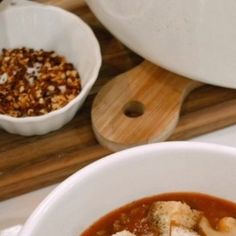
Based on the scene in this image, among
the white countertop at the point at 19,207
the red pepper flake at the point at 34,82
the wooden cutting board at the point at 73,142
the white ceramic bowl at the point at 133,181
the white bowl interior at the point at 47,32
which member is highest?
the white ceramic bowl at the point at 133,181

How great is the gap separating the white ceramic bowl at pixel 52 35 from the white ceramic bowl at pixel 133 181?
0.76 feet

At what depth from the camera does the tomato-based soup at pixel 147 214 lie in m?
0.75

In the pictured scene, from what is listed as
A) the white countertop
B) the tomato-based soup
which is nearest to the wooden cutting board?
the white countertop

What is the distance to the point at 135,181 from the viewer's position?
0.78 meters

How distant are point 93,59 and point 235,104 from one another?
9.2 inches

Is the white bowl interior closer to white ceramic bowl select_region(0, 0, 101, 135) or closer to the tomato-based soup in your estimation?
white ceramic bowl select_region(0, 0, 101, 135)

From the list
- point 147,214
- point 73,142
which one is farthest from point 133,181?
point 73,142

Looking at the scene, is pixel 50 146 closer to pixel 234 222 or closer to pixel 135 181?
pixel 135 181

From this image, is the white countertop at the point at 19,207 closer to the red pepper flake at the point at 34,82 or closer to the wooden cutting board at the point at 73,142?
the wooden cutting board at the point at 73,142

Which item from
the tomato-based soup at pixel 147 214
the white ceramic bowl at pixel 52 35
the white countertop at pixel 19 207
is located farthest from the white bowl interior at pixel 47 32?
the tomato-based soup at pixel 147 214

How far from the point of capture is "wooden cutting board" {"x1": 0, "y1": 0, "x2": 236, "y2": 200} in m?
0.93

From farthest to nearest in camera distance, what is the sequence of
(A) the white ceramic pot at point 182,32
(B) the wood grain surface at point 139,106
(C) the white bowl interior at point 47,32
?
(C) the white bowl interior at point 47,32
(B) the wood grain surface at point 139,106
(A) the white ceramic pot at point 182,32

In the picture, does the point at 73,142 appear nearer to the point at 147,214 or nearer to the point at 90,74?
the point at 90,74

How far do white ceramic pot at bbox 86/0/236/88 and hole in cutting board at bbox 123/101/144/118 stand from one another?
0.25 ft
